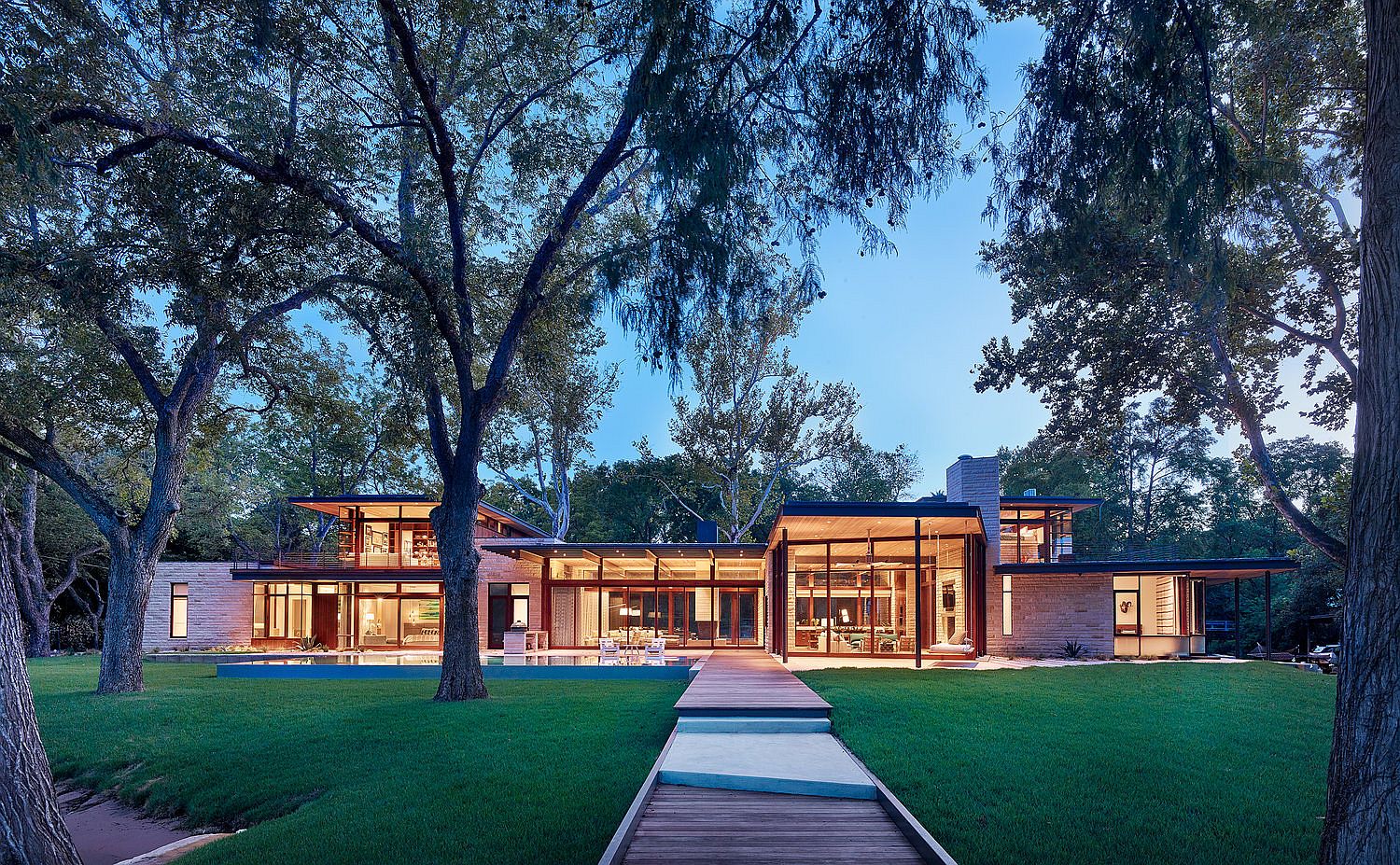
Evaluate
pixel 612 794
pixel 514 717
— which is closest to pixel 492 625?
pixel 514 717

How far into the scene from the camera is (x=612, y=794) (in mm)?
6293

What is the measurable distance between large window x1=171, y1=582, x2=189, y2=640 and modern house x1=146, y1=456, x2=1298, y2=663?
43 millimetres

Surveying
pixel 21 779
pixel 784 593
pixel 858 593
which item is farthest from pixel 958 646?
pixel 21 779

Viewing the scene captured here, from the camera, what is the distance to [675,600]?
1026 inches

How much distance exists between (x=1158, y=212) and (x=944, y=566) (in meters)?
16.4

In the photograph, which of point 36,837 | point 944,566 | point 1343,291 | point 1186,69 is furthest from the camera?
point 944,566

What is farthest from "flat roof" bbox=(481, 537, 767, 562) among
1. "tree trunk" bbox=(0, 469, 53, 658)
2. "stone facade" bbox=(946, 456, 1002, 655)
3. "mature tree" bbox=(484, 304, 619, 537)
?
"tree trunk" bbox=(0, 469, 53, 658)

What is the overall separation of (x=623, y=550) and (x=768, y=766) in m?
16.0

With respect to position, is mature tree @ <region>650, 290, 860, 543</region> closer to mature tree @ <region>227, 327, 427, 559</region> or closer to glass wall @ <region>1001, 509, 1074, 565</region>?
glass wall @ <region>1001, 509, 1074, 565</region>

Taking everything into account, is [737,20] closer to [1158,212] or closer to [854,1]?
[854,1]

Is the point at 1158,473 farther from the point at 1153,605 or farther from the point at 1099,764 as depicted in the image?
the point at 1099,764

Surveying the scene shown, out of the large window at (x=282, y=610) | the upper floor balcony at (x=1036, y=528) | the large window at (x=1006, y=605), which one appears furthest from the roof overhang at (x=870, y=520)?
the large window at (x=282, y=610)

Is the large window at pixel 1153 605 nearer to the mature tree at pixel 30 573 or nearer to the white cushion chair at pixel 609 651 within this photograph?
the white cushion chair at pixel 609 651

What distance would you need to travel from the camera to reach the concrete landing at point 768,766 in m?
6.10
